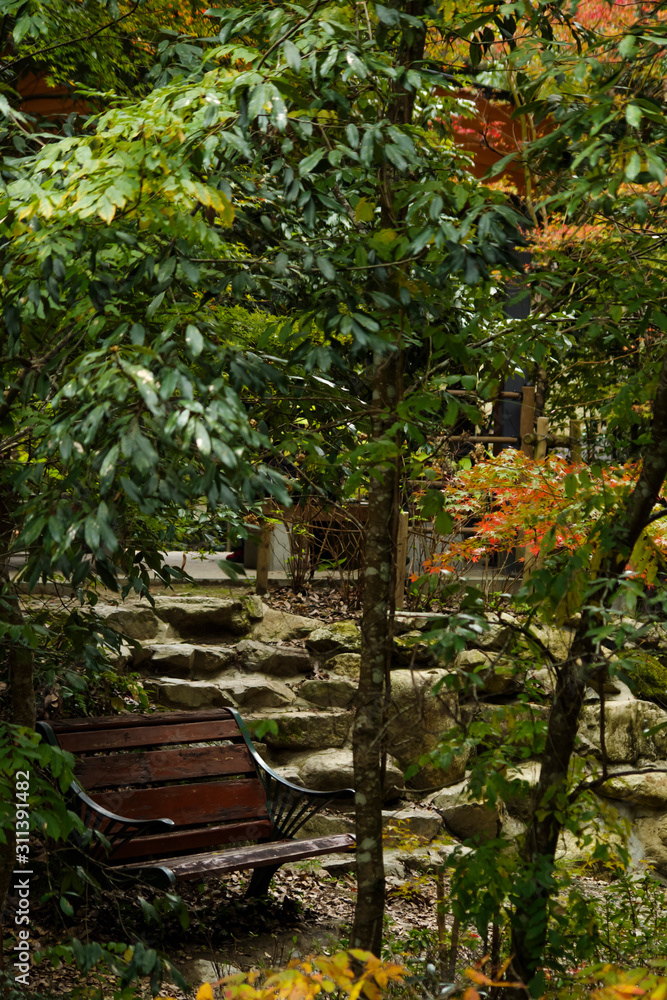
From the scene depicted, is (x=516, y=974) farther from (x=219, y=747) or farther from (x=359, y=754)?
(x=219, y=747)

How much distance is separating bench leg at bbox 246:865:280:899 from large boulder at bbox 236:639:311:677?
1.98 metres

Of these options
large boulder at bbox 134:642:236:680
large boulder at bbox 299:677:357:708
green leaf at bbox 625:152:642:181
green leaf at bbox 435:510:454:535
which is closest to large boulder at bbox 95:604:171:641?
large boulder at bbox 134:642:236:680

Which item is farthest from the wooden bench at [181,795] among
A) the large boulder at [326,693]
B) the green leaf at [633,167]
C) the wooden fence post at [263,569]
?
the green leaf at [633,167]

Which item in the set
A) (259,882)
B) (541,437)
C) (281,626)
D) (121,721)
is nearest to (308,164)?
(121,721)

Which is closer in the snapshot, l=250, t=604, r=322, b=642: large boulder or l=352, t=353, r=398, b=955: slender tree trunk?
l=352, t=353, r=398, b=955: slender tree trunk

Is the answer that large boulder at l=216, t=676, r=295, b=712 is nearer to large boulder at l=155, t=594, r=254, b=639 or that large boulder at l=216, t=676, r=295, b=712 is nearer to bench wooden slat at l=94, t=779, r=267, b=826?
large boulder at l=155, t=594, r=254, b=639

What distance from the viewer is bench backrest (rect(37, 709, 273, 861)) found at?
435 cm

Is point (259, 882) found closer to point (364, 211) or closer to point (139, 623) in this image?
point (139, 623)

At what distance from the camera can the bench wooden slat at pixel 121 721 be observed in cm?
441

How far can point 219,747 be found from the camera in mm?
4871

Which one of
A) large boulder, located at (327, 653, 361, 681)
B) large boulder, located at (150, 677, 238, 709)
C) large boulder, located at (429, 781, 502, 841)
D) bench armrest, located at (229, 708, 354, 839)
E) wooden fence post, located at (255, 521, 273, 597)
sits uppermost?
wooden fence post, located at (255, 521, 273, 597)

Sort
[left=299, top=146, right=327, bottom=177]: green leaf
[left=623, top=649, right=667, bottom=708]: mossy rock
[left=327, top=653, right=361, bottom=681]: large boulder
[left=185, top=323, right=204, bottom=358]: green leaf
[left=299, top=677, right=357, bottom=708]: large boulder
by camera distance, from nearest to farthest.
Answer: [left=185, top=323, right=204, bottom=358]: green leaf → [left=299, top=146, right=327, bottom=177]: green leaf → [left=299, top=677, right=357, bottom=708]: large boulder → [left=327, top=653, right=361, bottom=681]: large boulder → [left=623, top=649, right=667, bottom=708]: mossy rock

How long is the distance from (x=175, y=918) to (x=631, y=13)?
832 cm

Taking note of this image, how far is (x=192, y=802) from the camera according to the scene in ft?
15.1
